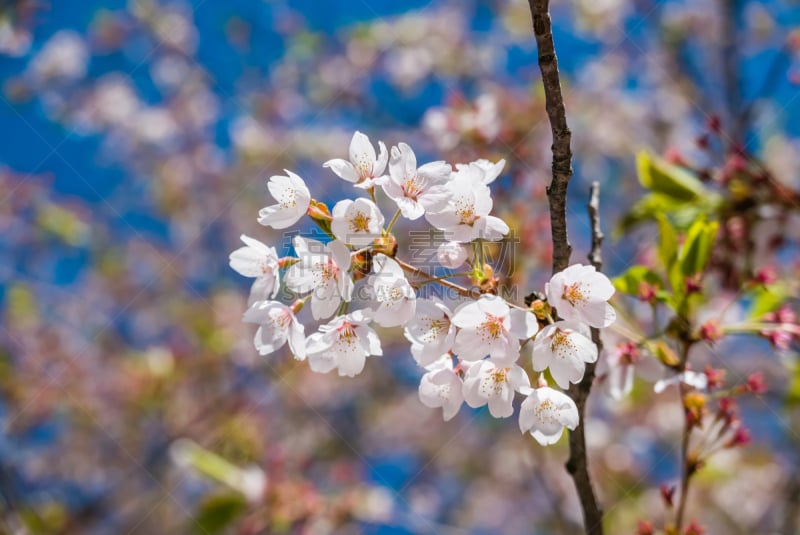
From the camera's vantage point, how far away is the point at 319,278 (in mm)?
904

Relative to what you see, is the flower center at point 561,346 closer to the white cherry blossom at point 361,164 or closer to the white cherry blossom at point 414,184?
the white cherry blossom at point 414,184

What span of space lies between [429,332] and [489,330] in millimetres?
91

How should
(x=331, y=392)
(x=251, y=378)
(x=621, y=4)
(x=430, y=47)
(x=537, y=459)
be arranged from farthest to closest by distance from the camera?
(x=331, y=392) < (x=430, y=47) < (x=621, y=4) < (x=251, y=378) < (x=537, y=459)

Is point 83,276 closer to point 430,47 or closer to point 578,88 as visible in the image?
point 430,47

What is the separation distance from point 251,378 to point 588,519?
3862mm

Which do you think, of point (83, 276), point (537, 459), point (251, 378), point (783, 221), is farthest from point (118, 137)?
point (783, 221)

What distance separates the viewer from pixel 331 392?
5.78 metres

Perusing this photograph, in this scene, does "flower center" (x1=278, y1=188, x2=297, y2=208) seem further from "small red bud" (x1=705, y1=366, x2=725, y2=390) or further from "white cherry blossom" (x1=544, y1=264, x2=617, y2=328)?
"small red bud" (x1=705, y1=366, x2=725, y2=390)

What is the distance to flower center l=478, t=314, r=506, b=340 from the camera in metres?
0.80

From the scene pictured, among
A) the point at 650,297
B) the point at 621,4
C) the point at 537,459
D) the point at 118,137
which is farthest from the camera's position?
the point at 118,137

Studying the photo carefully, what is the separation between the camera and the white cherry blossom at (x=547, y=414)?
89 cm

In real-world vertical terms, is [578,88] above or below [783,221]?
below

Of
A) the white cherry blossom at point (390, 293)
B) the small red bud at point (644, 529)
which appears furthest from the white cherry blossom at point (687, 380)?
the white cherry blossom at point (390, 293)

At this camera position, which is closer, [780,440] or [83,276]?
[780,440]
